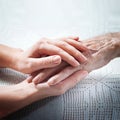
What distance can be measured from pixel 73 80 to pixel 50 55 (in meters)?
0.12

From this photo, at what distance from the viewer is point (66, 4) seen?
1.41 metres

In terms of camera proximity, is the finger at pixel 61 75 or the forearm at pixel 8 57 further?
the forearm at pixel 8 57

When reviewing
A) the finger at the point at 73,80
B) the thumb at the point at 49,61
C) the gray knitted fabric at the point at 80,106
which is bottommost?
the gray knitted fabric at the point at 80,106

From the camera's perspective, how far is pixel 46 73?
884 mm

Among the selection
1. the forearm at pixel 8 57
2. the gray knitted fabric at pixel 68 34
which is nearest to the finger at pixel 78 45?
the gray knitted fabric at pixel 68 34

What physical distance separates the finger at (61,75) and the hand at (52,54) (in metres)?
0.03

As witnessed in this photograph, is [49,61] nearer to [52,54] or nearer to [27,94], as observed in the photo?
[52,54]

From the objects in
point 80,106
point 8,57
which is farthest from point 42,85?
point 8,57

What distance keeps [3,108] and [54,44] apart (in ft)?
0.94

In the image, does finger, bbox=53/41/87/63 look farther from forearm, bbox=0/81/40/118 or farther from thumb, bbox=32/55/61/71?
forearm, bbox=0/81/40/118

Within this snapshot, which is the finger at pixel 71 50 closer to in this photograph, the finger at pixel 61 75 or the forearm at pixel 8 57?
the finger at pixel 61 75

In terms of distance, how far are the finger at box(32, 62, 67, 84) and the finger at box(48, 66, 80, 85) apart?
3 cm

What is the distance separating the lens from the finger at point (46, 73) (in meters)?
0.88

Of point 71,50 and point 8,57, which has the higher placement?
point 71,50
